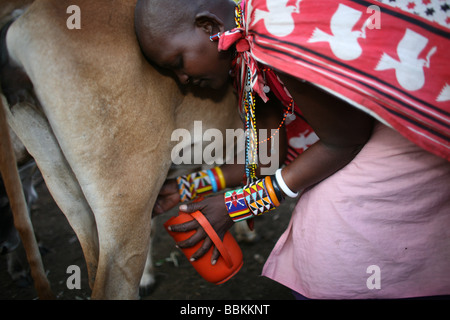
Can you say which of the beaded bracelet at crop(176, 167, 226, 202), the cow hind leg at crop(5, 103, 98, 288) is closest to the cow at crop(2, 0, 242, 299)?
the cow hind leg at crop(5, 103, 98, 288)

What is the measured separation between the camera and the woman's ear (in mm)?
1499

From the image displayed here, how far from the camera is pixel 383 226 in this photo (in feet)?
4.58

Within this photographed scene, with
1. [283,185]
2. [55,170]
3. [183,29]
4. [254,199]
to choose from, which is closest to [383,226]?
[283,185]

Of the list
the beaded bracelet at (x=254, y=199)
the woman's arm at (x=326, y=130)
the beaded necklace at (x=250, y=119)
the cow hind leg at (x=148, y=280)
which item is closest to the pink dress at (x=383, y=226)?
the woman's arm at (x=326, y=130)

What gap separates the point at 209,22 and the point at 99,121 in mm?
593

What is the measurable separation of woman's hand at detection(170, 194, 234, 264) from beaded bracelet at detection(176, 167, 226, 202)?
29 cm

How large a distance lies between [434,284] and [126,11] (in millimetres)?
1624

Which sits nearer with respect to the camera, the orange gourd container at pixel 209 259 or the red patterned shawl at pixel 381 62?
the red patterned shawl at pixel 381 62

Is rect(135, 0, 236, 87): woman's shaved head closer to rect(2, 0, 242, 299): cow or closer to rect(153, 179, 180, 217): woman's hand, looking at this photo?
rect(2, 0, 242, 299): cow

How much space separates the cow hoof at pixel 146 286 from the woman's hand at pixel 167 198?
0.95 metres

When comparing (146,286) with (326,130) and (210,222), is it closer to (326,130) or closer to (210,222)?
(210,222)

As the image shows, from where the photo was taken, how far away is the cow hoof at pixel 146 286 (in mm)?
2740

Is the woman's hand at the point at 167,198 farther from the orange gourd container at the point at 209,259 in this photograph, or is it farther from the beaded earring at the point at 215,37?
the beaded earring at the point at 215,37

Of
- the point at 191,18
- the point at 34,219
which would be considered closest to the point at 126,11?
the point at 191,18
